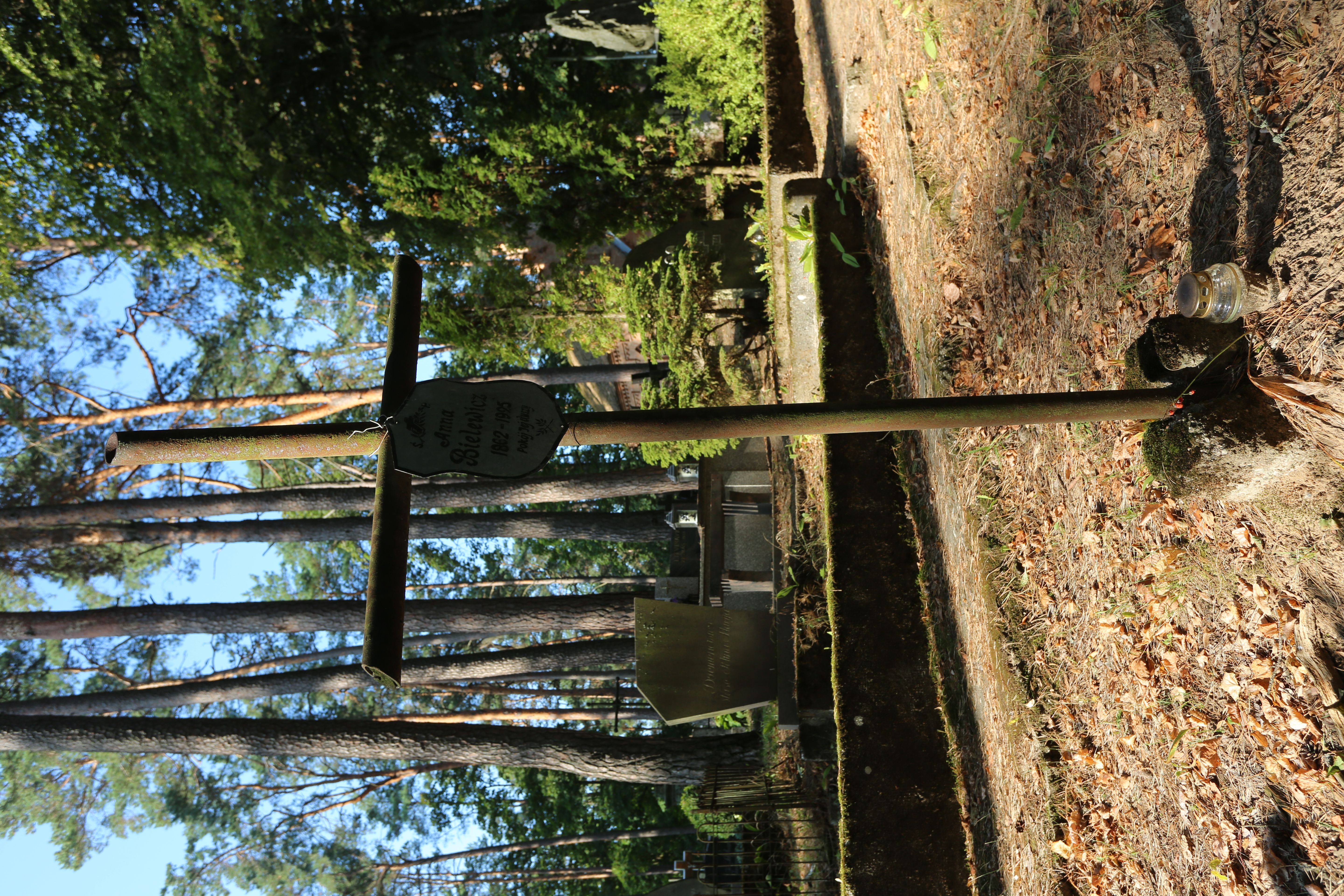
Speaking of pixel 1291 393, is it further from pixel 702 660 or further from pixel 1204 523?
pixel 702 660

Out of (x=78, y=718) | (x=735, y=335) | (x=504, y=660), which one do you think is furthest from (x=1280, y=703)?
(x=78, y=718)

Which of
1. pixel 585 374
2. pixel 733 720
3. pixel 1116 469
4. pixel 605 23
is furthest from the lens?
pixel 585 374

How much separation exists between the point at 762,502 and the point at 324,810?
14.4m

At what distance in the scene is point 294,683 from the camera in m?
12.1

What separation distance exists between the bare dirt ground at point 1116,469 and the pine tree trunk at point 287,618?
7428mm

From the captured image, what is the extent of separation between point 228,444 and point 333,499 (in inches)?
458

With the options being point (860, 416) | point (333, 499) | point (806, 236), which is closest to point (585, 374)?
point (333, 499)

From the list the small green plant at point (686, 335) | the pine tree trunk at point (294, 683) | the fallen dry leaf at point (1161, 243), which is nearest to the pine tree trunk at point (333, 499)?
the pine tree trunk at point (294, 683)

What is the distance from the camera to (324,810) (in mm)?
19203

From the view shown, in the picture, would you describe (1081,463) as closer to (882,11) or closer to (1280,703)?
(1280,703)

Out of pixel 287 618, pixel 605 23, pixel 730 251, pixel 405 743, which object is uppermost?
pixel 605 23

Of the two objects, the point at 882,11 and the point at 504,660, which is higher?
the point at 882,11

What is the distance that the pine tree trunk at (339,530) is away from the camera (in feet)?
43.8

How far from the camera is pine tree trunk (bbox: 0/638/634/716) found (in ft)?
39.1
